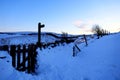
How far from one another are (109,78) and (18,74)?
387cm

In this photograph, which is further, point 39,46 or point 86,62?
point 39,46

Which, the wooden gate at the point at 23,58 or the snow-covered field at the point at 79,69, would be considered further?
the wooden gate at the point at 23,58

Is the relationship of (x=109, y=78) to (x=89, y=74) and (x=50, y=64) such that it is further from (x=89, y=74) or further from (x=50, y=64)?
(x=50, y=64)

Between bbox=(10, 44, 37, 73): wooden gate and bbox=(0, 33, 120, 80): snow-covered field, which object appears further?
bbox=(10, 44, 37, 73): wooden gate

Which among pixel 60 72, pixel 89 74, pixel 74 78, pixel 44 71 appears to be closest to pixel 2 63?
pixel 44 71

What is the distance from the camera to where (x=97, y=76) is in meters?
8.14

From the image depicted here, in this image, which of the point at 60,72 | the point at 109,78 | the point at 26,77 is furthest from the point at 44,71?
the point at 109,78

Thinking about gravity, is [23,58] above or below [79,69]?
above

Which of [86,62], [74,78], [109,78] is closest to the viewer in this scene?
[109,78]

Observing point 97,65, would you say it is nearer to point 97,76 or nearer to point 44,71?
point 97,76

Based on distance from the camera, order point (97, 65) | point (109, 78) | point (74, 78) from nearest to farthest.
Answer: point (109, 78) < point (74, 78) < point (97, 65)

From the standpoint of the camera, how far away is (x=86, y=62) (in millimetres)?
10188

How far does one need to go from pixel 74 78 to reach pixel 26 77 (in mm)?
2119

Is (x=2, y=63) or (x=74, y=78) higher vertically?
(x=2, y=63)
